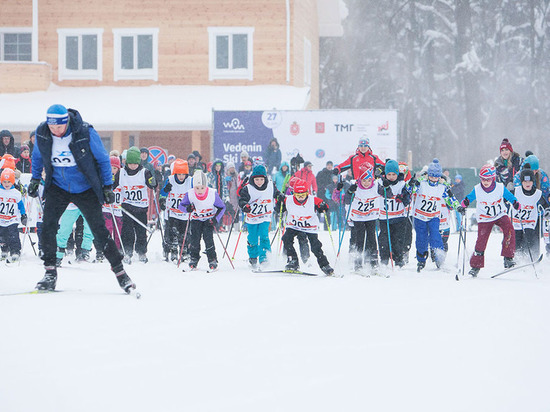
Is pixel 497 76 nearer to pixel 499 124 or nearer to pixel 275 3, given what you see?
pixel 499 124

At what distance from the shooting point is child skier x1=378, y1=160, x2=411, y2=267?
11711mm

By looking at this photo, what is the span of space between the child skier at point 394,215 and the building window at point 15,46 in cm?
1818

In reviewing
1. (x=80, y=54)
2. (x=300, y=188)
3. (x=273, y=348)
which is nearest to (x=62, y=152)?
(x=273, y=348)

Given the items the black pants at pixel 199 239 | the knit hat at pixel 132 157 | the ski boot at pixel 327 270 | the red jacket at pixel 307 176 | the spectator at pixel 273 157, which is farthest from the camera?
the spectator at pixel 273 157

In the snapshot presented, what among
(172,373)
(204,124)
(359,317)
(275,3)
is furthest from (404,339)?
(275,3)

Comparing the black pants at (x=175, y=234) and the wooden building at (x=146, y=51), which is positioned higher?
the wooden building at (x=146, y=51)

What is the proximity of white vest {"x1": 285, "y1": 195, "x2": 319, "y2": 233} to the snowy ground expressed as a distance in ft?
5.53

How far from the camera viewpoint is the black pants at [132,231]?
489 inches

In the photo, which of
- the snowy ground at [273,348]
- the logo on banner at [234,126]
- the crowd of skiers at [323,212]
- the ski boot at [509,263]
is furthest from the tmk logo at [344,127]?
the snowy ground at [273,348]

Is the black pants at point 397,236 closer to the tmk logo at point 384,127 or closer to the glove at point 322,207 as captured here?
the glove at point 322,207

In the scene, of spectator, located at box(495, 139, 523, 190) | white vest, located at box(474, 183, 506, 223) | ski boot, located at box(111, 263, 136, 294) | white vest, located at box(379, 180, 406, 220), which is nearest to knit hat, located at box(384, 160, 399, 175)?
white vest, located at box(379, 180, 406, 220)

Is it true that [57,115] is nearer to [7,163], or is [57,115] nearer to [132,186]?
[132,186]

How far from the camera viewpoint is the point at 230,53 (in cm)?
2647

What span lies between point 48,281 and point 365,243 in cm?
459
